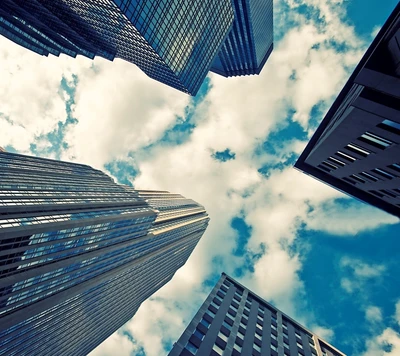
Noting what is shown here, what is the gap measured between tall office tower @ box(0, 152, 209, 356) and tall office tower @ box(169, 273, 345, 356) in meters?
36.8

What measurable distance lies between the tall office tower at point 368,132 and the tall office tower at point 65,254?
5390cm

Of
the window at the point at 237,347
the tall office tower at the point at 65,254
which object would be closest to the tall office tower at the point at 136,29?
the tall office tower at the point at 65,254

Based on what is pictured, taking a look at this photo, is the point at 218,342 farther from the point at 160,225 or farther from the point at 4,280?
the point at 160,225

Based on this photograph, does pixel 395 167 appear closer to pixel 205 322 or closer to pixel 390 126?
pixel 390 126

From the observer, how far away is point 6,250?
175 feet

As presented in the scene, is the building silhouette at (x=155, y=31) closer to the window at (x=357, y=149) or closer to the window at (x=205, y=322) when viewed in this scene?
the window at (x=357, y=149)

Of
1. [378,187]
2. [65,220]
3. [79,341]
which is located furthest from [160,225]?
[378,187]

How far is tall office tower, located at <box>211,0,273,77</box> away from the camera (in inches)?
5281

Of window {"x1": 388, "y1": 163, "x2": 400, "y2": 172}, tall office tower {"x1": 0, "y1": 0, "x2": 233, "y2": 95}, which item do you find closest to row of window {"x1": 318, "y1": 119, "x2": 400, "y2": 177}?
window {"x1": 388, "y1": 163, "x2": 400, "y2": 172}

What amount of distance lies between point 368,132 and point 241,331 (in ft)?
119

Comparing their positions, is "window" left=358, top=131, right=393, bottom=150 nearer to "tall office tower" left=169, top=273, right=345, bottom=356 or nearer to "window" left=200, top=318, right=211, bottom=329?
"tall office tower" left=169, top=273, right=345, bottom=356

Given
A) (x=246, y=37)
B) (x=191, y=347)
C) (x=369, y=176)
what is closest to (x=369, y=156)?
(x=369, y=176)

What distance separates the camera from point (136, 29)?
70.4m

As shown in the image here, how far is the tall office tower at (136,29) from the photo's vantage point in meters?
72.6
